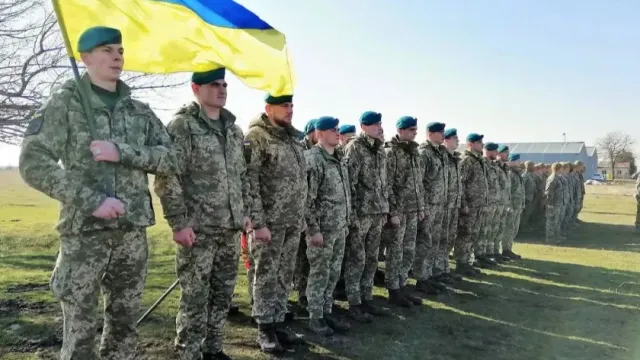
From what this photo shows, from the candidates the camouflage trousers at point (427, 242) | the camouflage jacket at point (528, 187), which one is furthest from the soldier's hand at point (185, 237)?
the camouflage jacket at point (528, 187)

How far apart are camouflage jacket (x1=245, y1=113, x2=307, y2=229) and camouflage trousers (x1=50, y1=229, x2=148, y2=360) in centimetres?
162

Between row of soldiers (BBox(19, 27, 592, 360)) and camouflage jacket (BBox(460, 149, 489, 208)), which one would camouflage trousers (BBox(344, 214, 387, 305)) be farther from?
camouflage jacket (BBox(460, 149, 489, 208))

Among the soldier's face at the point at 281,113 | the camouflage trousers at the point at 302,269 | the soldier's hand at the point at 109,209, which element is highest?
the soldier's face at the point at 281,113

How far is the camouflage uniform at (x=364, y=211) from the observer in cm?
599

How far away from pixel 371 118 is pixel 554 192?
9.49 m

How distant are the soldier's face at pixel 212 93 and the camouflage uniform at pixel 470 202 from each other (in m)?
5.86

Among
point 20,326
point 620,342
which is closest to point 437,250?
point 620,342

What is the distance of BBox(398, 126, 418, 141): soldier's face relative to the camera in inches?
273

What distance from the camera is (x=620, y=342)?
5492mm

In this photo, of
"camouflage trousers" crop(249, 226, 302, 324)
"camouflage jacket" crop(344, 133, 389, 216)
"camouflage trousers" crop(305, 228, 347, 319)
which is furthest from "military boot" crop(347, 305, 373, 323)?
"camouflage trousers" crop(249, 226, 302, 324)

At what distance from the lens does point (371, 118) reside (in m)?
6.18

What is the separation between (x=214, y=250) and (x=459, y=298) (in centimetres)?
438

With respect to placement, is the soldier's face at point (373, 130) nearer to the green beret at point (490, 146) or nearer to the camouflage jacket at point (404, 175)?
the camouflage jacket at point (404, 175)

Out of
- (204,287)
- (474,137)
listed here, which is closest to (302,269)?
(204,287)
